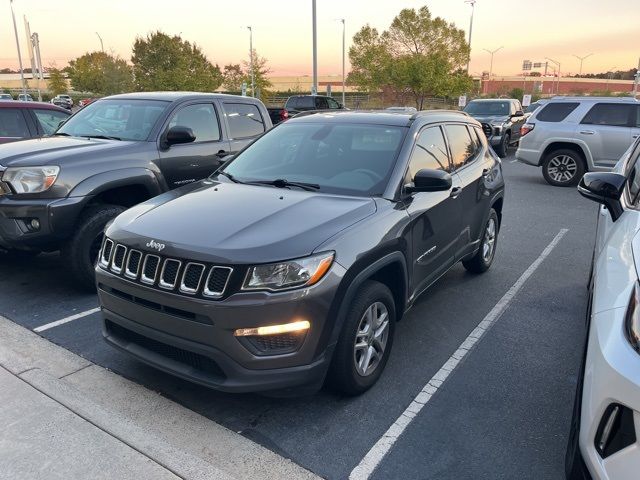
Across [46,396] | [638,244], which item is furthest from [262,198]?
[638,244]

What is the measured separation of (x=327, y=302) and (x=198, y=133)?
3.89 metres

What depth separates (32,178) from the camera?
449cm

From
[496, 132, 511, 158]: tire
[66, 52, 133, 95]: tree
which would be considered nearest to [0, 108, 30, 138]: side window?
[496, 132, 511, 158]: tire

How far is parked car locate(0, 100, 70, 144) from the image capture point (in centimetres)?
710

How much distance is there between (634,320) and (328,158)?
2.54 metres

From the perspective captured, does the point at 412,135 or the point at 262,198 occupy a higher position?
the point at 412,135

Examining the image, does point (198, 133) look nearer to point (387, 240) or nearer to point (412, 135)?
point (412, 135)

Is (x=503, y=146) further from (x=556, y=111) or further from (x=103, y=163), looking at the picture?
(x=103, y=163)

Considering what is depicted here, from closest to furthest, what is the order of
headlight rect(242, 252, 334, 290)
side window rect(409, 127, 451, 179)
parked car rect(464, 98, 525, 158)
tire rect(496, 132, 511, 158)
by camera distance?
headlight rect(242, 252, 334, 290)
side window rect(409, 127, 451, 179)
parked car rect(464, 98, 525, 158)
tire rect(496, 132, 511, 158)

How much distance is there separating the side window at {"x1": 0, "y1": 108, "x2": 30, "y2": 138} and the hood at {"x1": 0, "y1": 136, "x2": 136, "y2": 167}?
2.05 meters

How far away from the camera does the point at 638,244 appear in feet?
7.74

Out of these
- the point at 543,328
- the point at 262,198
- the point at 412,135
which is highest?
the point at 412,135

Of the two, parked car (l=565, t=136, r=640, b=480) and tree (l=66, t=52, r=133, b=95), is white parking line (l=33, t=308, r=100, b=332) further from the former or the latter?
tree (l=66, t=52, r=133, b=95)

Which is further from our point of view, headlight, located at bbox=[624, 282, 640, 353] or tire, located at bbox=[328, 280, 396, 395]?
tire, located at bbox=[328, 280, 396, 395]
